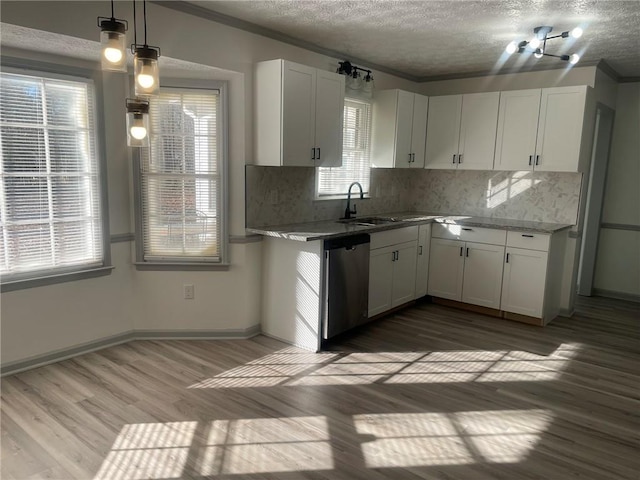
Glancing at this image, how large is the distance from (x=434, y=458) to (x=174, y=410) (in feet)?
5.05

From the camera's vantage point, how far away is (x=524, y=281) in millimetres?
4598

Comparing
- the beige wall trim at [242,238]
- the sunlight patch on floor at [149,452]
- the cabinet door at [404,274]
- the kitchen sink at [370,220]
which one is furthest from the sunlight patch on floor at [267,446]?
the kitchen sink at [370,220]

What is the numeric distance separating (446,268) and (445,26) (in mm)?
2500

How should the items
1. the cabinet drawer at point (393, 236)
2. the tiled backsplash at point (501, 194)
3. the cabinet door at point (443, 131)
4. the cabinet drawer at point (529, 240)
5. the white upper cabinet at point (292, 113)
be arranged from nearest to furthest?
the white upper cabinet at point (292, 113)
the cabinet drawer at point (393, 236)
the cabinet drawer at point (529, 240)
the tiled backsplash at point (501, 194)
the cabinet door at point (443, 131)

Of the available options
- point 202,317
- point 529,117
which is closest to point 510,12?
point 529,117

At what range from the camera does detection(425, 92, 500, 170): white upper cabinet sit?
4973 mm

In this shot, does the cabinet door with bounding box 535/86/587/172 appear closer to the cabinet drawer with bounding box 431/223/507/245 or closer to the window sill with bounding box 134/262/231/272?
the cabinet drawer with bounding box 431/223/507/245

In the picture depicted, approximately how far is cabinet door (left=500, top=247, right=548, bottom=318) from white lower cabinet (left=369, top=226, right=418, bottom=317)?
927 mm

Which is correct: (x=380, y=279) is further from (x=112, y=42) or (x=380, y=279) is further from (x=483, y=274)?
(x=112, y=42)

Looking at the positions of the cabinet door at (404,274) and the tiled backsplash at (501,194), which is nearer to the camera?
the cabinet door at (404,274)

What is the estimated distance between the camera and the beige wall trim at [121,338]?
3324 millimetres

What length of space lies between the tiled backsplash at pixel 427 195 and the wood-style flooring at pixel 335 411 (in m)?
1.25

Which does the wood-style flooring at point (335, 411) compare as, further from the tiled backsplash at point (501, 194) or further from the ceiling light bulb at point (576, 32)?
the ceiling light bulb at point (576, 32)

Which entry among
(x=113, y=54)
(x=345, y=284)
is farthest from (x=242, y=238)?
(x=113, y=54)
